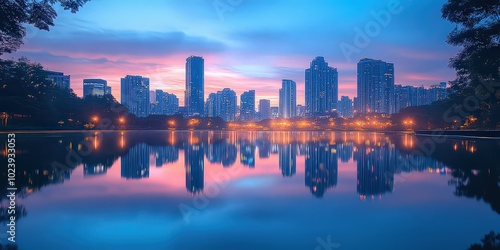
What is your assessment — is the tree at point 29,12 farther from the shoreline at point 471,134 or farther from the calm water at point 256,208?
Result: the shoreline at point 471,134

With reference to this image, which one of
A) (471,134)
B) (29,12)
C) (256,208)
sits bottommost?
(256,208)

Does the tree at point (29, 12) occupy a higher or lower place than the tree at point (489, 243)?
higher

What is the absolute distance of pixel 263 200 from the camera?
362 inches

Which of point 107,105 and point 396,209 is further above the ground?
point 107,105

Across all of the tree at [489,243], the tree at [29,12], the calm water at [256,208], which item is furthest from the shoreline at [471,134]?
the tree at [29,12]

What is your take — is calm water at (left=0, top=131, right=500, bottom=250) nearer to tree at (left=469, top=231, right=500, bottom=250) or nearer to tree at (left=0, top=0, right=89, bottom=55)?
tree at (left=469, top=231, right=500, bottom=250)

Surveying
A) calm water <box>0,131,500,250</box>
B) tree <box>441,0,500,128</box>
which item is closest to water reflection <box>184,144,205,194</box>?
calm water <box>0,131,500,250</box>

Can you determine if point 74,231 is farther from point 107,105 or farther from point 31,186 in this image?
point 107,105

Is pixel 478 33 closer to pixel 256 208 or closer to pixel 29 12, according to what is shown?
pixel 256 208

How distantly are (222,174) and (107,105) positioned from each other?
288 feet

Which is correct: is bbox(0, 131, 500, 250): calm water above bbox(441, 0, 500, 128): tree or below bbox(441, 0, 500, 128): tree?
below

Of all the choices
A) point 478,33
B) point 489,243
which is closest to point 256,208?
point 489,243

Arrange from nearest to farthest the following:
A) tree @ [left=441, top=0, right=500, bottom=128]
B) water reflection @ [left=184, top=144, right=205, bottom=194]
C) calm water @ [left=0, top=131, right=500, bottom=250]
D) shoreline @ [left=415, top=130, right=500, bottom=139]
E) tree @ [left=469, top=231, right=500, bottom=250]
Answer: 1. tree @ [left=469, top=231, right=500, bottom=250]
2. calm water @ [left=0, top=131, right=500, bottom=250]
3. water reflection @ [left=184, top=144, right=205, bottom=194]
4. tree @ [left=441, top=0, right=500, bottom=128]
5. shoreline @ [left=415, top=130, right=500, bottom=139]

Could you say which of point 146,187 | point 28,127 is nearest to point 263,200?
point 146,187
